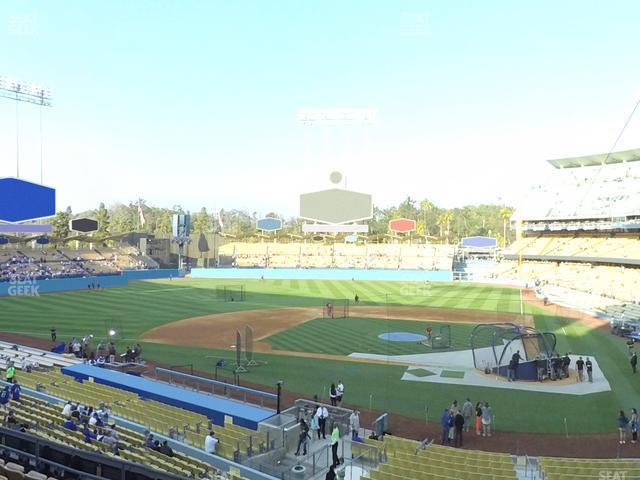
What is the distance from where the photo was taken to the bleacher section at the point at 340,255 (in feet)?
276

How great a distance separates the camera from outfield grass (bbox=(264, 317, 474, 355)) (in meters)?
28.7

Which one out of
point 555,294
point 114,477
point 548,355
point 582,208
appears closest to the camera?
point 114,477

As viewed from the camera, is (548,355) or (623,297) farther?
(623,297)

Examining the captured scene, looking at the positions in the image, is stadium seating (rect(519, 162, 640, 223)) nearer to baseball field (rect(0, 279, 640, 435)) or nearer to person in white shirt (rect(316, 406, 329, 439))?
baseball field (rect(0, 279, 640, 435))

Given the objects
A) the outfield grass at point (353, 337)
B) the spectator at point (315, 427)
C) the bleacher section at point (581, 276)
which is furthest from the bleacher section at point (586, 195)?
the spectator at point (315, 427)

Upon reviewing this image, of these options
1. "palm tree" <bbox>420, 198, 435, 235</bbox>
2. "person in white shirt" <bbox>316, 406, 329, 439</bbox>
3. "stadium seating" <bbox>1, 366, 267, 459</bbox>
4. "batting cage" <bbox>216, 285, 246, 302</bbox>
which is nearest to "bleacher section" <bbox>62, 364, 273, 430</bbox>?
"stadium seating" <bbox>1, 366, 267, 459</bbox>

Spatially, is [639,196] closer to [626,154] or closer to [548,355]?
[626,154]

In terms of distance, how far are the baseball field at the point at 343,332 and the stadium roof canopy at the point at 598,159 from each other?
28583mm

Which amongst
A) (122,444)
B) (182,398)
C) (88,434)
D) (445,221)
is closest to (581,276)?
(182,398)

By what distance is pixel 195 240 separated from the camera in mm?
89562

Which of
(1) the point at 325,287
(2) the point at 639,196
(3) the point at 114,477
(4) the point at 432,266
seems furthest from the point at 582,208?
(3) the point at 114,477

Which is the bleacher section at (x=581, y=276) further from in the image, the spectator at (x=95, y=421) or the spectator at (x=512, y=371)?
the spectator at (x=95, y=421)

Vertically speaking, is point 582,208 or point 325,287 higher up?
point 582,208

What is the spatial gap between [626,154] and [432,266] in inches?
1250
